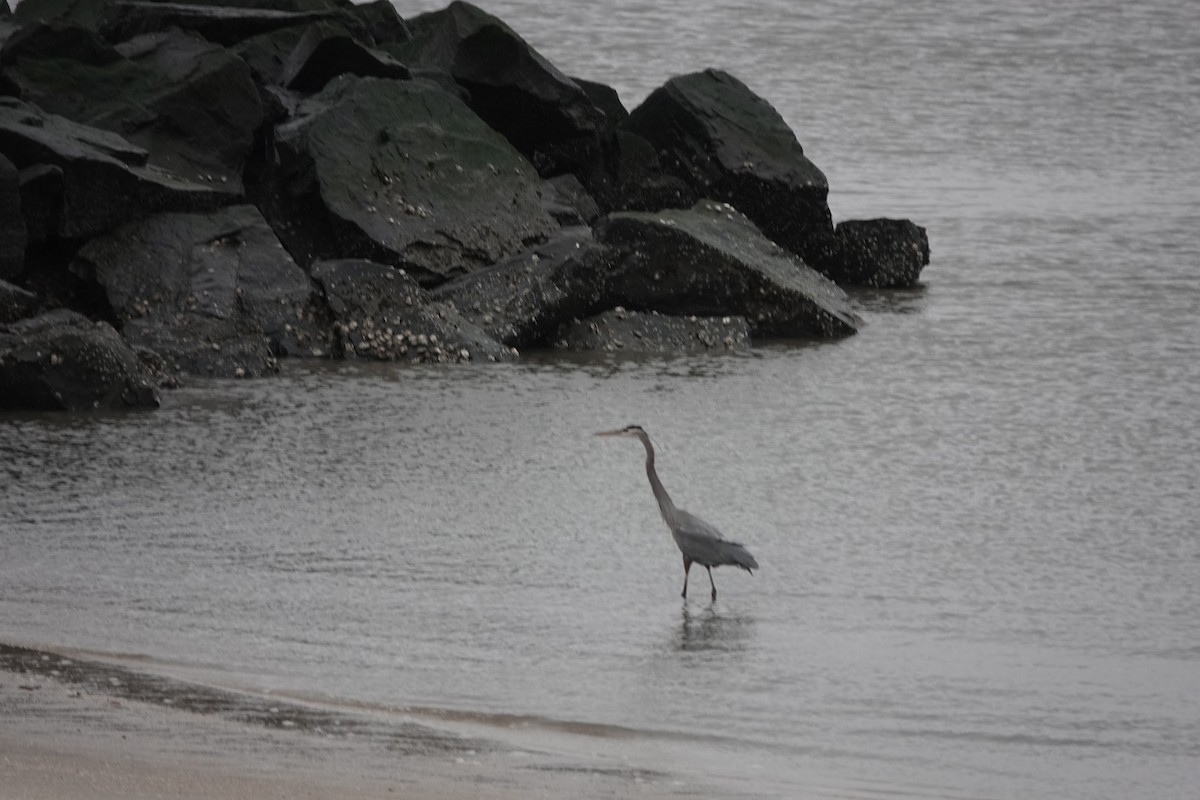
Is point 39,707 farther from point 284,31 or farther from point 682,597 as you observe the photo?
point 284,31

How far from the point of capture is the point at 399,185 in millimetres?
13492

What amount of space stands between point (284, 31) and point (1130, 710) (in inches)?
432

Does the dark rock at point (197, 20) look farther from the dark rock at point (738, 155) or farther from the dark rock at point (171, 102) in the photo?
the dark rock at point (738, 155)

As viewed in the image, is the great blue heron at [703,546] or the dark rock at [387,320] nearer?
the great blue heron at [703,546]

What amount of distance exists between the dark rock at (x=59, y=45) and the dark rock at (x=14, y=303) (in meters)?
3.36

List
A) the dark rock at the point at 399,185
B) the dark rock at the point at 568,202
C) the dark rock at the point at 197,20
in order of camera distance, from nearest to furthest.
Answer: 1. the dark rock at the point at 399,185
2. the dark rock at the point at 568,202
3. the dark rock at the point at 197,20

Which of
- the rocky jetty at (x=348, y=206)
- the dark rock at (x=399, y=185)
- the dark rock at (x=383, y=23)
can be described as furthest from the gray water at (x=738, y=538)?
the dark rock at (x=383, y=23)

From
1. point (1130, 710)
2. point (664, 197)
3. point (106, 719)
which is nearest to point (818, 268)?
point (664, 197)

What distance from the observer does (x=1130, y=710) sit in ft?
22.2

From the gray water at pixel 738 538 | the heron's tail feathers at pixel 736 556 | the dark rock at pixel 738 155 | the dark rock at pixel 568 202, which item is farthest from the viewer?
the dark rock at pixel 738 155

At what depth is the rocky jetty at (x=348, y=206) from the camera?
12.5m

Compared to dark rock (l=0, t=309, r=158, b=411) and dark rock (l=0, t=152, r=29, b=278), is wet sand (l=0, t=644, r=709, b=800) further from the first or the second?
dark rock (l=0, t=152, r=29, b=278)

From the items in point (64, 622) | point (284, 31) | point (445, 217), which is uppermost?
point (284, 31)

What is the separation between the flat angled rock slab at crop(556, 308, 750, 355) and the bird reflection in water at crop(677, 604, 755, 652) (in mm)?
5681
